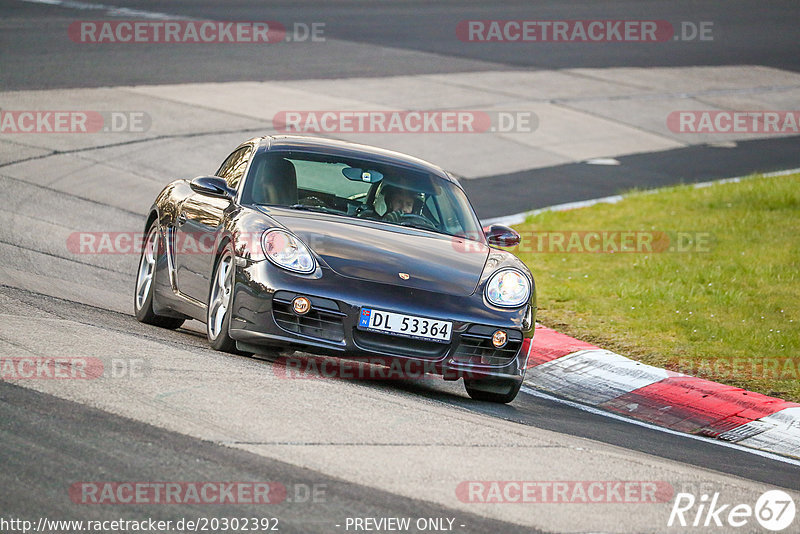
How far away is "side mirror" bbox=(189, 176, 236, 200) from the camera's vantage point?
781 cm

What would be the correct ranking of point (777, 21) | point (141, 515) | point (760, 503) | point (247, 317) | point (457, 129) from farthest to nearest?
point (777, 21) < point (457, 129) < point (247, 317) < point (760, 503) < point (141, 515)

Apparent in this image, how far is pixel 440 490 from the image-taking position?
497cm

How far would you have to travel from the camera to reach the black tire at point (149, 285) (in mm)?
8867

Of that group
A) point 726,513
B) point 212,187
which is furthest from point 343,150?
point 726,513

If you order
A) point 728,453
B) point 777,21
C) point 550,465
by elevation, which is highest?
point 777,21

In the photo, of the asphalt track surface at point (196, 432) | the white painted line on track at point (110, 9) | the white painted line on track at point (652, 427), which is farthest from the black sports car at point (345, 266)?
the white painted line on track at point (110, 9)

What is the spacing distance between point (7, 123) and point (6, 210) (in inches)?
182

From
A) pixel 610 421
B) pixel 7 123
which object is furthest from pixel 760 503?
pixel 7 123

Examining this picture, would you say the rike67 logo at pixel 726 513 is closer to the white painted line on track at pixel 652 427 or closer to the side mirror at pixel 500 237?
the white painted line on track at pixel 652 427

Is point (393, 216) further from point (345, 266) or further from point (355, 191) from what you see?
point (345, 266)

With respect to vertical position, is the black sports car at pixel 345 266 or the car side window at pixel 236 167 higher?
the car side window at pixel 236 167

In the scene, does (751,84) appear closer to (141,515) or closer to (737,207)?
(737,207)

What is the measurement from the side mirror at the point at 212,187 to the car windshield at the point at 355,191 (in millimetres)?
119

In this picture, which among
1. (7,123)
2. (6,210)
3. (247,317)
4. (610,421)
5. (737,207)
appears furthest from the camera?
(7,123)
